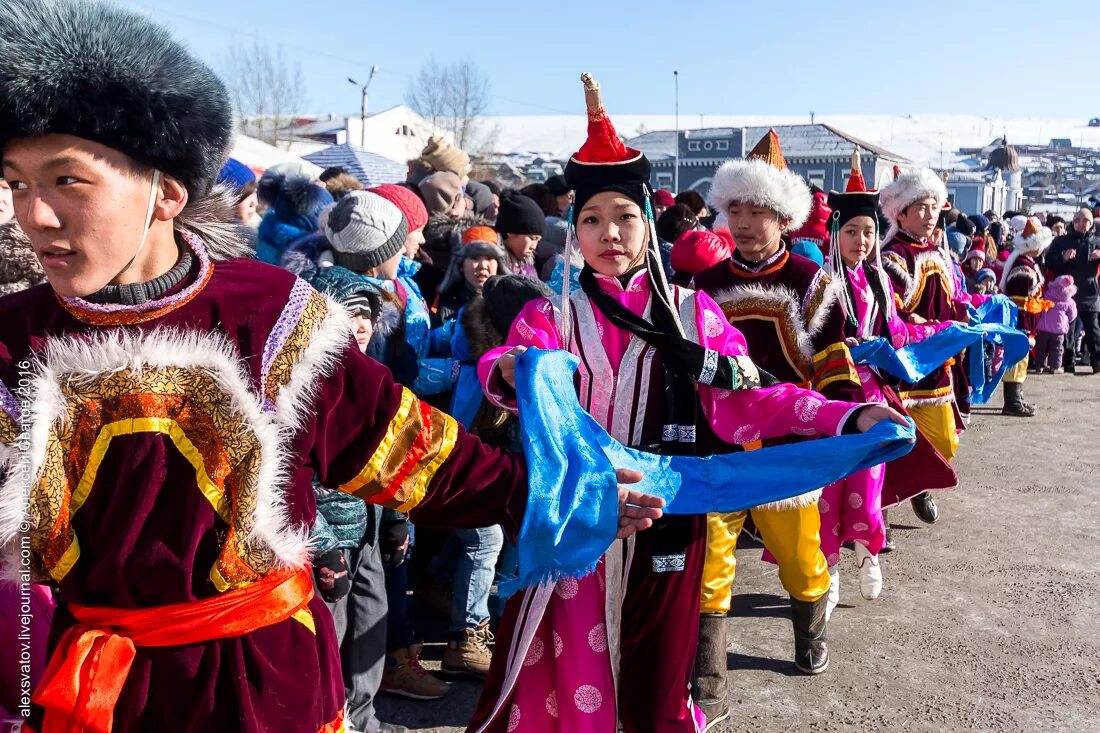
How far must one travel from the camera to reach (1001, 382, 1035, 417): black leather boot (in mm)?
9844

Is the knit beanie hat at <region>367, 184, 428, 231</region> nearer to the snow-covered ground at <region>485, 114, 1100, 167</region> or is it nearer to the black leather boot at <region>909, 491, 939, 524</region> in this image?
the black leather boot at <region>909, 491, 939, 524</region>

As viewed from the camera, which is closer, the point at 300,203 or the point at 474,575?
the point at 474,575

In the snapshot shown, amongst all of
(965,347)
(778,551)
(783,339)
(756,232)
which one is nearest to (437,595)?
(778,551)

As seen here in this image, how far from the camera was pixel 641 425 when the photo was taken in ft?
9.36

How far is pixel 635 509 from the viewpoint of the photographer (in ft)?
7.17

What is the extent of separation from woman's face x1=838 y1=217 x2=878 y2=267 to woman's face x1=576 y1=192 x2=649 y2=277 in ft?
8.80

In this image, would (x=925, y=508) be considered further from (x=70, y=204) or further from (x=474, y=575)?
(x=70, y=204)

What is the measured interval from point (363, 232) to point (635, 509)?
76.5 inches

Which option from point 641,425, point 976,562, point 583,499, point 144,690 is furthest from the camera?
point 976,562

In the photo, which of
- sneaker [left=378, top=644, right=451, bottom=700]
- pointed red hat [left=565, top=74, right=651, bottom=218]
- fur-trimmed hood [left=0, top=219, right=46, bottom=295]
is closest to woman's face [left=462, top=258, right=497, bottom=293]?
pointed red hat [left=565, top=74, right=651, bottom=218]

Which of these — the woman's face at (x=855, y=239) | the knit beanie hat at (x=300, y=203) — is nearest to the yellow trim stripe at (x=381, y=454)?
Result: the knit beanie hat at (x=300, y=203)

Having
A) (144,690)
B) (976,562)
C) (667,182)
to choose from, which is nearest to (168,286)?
(144,690)

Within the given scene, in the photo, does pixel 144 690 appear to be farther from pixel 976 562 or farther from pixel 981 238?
pixel 981 238

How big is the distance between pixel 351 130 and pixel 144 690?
172 ft
